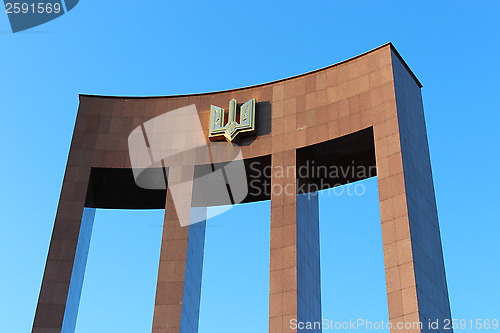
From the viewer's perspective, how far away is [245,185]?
29.8 meters

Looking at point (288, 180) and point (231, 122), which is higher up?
point (231, 122)

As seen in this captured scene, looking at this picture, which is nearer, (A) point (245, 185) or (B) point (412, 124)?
(B) point (412, 124)

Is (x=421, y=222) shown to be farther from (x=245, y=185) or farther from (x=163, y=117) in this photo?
(x=163, y=117)

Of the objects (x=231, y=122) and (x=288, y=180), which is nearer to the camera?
(x=288, y=180)

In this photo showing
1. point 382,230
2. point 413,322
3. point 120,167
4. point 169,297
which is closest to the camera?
point 413,322

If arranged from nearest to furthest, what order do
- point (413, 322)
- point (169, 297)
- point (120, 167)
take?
1. point (413, 322)
2. point (169, 297)
3. point (120, 167)

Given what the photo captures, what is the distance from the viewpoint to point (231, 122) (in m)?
29.0

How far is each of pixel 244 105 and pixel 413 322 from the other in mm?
12197

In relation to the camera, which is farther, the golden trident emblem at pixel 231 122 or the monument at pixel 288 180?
the golden trident emblem at pixel 231 122

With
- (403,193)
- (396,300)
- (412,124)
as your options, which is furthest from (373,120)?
(396,300)

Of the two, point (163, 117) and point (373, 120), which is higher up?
point (163, 117)

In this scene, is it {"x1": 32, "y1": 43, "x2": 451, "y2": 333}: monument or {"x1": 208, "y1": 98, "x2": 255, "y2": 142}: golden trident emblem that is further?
{"x1": 208, "y1": 98, "x2": 255, "y2": 142}: golden trident emblem

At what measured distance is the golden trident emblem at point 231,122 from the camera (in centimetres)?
2867

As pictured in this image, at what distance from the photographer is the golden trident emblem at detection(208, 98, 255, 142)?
94.1ft
